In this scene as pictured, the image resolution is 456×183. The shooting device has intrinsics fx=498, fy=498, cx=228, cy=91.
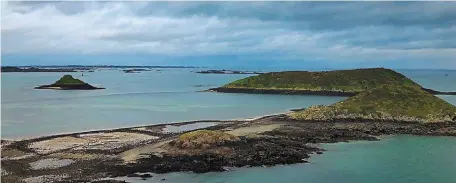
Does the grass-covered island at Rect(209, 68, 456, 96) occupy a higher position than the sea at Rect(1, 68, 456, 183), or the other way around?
the grass-covered island at Rect(209, 68, 456, 96)

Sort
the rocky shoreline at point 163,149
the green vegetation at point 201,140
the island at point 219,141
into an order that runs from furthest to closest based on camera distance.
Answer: the green vegetation at point 201,140 < the island at point 219,141 < the rocky shoreline at point 163,149

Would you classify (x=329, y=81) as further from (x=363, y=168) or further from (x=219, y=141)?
(x=363, y=168)

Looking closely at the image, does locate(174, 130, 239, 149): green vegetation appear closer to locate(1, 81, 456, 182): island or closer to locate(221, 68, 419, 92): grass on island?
locate(1, 81, 456, 182): island

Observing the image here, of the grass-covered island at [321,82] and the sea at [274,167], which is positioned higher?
the grass-covered island at [321,82]

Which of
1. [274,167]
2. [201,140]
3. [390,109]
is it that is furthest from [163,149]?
[390,109]

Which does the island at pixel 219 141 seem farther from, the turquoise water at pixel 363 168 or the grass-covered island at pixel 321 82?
the grass-covered island at pixel 321 82

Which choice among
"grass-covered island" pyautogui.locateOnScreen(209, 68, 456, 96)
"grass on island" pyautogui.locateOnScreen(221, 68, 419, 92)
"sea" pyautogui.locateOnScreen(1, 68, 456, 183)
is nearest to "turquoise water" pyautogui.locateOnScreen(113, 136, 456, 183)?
"sea" pyautogui.locateOnScreen(1, 68, 456, 183)

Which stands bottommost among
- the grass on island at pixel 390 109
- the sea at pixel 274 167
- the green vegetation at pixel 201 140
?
the sea at pixel 274 167

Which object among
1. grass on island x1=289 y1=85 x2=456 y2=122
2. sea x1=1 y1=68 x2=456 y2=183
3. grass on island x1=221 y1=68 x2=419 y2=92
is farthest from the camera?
grass on island x1=221 y1=68 x2=419 y2=92

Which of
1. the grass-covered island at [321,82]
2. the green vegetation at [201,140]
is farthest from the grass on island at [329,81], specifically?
the green vegetation at [201,140]
